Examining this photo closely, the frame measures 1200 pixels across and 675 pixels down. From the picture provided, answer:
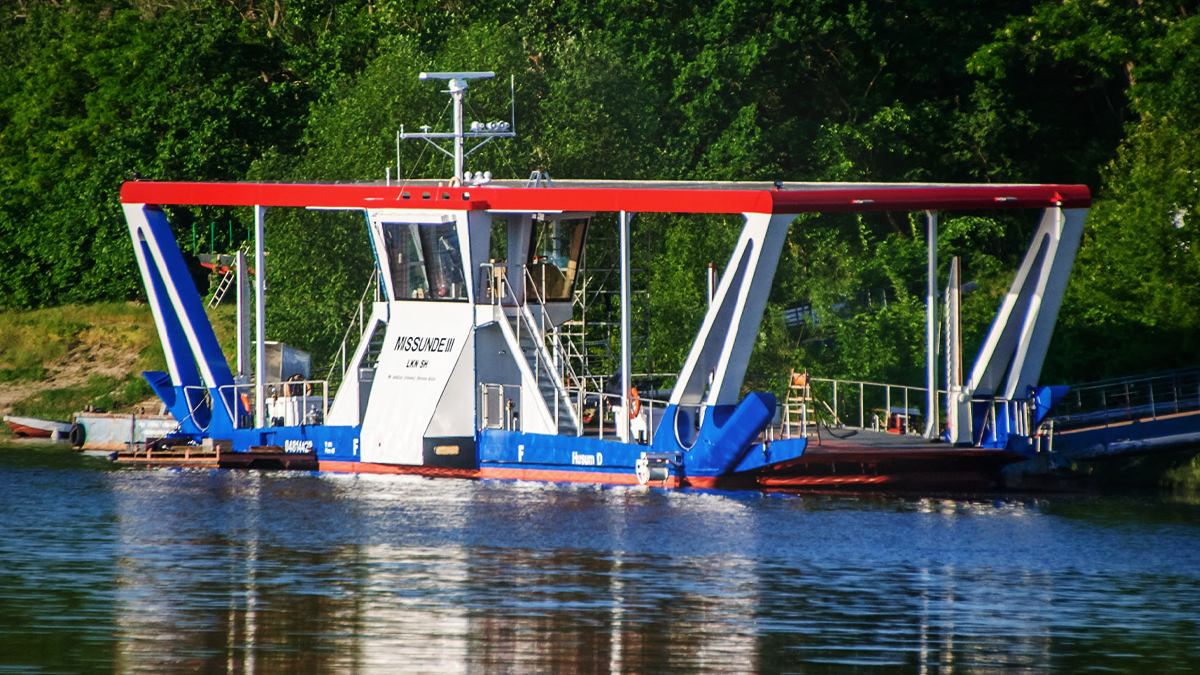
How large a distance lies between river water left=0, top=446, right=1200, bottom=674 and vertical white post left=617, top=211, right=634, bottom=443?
145cm

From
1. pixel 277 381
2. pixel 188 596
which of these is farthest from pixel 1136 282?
pixel 188 596

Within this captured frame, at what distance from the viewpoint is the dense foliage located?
169ft

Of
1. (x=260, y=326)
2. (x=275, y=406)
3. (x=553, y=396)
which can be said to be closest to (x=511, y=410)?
(x=553, y=396)

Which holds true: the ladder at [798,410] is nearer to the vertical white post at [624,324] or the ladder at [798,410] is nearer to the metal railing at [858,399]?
the vertical white post at [624,324]

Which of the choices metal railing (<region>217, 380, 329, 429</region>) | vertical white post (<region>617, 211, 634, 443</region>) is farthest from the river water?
metal railing (<region>217, 380, 329, 429</region>)

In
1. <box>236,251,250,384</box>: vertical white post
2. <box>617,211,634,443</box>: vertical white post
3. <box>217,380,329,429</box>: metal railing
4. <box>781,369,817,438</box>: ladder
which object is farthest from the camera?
<box>236,251,250,384</box>: vertical white post

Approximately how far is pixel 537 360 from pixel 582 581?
1344cm

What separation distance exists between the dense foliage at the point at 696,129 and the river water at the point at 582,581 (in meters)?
13.0

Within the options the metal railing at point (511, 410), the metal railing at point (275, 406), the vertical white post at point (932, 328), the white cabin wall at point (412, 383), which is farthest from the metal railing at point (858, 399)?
the metal railing at point (275, 406)

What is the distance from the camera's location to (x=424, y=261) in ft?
145

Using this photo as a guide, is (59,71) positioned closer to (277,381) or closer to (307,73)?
(307,73)

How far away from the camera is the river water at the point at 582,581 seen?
23828 millimetres

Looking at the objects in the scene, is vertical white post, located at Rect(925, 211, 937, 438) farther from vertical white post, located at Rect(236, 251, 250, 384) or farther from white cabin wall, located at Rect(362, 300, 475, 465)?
vertical white post, located at Rect(236, 251, 250, 384)

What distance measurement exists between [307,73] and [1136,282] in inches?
1330
